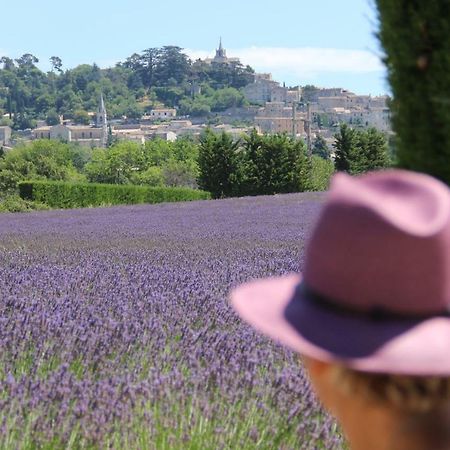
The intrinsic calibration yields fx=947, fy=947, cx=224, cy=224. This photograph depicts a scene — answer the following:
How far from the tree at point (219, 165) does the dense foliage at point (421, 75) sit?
3508 centimetres

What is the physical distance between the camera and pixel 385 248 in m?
1.12

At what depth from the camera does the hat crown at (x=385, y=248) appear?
112 cm

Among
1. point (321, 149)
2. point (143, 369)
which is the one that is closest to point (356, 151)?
point (143, 369)

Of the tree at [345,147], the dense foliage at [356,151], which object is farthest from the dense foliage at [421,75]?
the tree at [345,147]

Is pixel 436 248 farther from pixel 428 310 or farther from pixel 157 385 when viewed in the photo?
pixel 157 385

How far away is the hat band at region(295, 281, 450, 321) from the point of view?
44.6 inches

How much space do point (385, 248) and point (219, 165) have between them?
37.2m

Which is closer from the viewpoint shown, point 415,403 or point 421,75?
point 415,403

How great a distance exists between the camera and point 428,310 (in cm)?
115

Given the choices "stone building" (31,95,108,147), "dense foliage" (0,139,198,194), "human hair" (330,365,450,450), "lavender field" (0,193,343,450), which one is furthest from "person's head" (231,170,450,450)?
"stone building" (31,95,108,147)

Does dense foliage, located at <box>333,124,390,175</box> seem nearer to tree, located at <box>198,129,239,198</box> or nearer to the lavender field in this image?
tree, located at <box>198,129,239,198</box>

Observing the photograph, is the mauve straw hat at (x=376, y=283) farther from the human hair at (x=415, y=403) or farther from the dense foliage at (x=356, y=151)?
the dense foliage at (x=356, y=151)

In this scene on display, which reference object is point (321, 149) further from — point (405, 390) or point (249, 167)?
point (405, 390)

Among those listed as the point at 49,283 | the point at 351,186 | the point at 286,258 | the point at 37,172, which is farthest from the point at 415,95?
the point at 37,172
